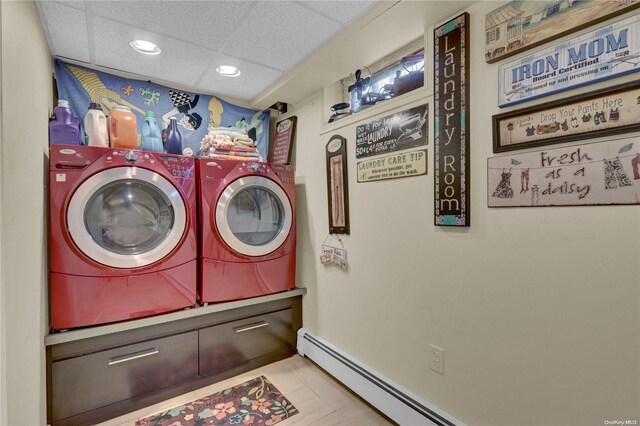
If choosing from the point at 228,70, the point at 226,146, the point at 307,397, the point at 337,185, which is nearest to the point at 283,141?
the point at 226,146

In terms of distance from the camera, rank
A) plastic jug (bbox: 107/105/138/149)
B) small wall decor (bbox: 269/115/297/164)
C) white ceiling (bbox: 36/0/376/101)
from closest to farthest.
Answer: white ceiling (bbox: 36/0/376/101), plastic jug (bbox: 107/105/138/149), small wall decor (bbox: 269/115/297/164)

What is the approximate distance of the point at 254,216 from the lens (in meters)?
2.32

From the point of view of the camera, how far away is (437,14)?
1417 millimetres

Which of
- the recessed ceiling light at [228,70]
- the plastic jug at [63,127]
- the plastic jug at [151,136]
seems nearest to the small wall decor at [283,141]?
the recessed ceiling light at [228,70]

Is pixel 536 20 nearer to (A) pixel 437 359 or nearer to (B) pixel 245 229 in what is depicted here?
(A) pixel 437 359

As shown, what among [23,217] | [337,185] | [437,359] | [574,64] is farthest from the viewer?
[337,185]

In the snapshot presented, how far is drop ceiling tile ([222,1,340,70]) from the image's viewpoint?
1512 millimetres

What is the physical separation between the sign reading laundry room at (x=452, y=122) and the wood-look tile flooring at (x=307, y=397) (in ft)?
4.00

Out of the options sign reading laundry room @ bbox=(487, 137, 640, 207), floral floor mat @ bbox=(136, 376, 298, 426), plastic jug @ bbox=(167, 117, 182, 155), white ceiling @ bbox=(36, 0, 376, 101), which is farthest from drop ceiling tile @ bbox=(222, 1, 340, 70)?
floral floor mat @ bbox=(136, 376, 298, 426)

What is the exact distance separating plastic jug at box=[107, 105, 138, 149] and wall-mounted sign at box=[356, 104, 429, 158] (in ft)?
4.82

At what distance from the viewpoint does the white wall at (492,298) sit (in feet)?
3.25

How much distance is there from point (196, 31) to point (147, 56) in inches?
20.4

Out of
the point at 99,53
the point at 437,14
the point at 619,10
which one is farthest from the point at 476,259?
the point at 99,53

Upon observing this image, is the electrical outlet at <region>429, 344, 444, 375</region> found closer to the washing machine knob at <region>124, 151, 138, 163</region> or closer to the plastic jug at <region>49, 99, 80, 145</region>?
the washing machine knob at <region>124, 151, 138, 163</region>
